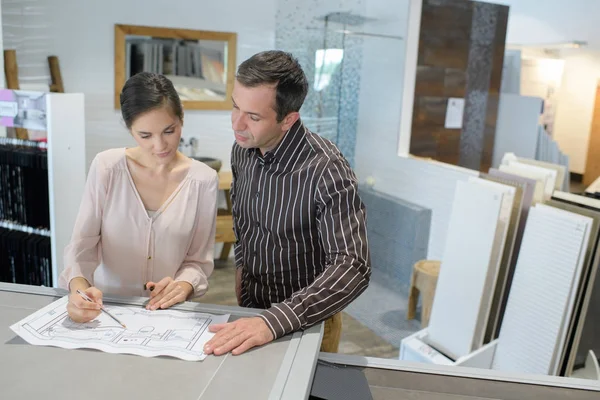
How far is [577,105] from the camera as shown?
4.96m

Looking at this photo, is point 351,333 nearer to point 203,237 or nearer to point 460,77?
point 460,77

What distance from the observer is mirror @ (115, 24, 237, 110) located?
3.99 metres

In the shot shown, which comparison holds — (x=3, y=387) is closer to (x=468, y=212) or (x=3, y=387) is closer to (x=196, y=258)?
(x=196, y=258)

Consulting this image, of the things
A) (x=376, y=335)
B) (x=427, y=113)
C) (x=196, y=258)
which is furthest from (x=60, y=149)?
(x=427, y=113)

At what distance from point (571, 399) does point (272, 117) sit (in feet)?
2.76

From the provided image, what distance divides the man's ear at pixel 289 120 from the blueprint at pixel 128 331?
460 millimetres

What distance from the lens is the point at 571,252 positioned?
90.4 inches

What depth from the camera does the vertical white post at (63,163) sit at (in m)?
2.50

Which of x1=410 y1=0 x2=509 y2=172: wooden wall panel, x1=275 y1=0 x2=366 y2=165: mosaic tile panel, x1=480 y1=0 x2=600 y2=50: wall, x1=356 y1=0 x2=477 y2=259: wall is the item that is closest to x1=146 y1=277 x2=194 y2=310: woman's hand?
x1=275 y1=0 x2=366 y2=165: mosaic tile panel

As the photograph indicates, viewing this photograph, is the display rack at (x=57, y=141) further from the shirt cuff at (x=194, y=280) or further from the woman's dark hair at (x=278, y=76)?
the woman's dark hair at (x=278, y=76)

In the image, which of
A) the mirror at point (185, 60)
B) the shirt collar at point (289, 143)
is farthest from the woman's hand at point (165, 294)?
the mirror at point (185, 60)

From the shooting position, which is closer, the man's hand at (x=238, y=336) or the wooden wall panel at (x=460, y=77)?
the man's hand at (x=238, y=336)

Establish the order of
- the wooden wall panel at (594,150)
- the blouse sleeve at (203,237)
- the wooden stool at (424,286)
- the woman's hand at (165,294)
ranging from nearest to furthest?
the woman's hand at (165,294), the blouse sleeve at (203,237), the wooden stool at (424,286), the wooden wall panel at (594,150)

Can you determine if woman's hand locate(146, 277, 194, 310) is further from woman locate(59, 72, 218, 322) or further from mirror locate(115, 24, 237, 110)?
mirror locate(115, 24, 237, 110)
